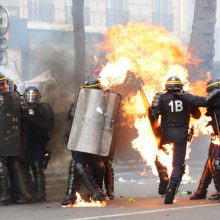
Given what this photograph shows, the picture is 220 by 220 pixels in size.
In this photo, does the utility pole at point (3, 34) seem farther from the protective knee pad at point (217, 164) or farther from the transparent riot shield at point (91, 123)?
the protective knee pad at point (217, 164)

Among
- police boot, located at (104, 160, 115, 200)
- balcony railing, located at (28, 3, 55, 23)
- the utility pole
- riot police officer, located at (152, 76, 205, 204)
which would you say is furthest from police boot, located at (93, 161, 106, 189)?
balcony railing, located at (28, 3, 55, 23)

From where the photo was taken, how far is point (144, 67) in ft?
41.3

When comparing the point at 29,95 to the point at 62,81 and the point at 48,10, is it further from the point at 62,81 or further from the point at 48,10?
the point at 48,10

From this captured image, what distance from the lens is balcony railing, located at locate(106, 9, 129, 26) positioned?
1526 inches

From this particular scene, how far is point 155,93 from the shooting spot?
12523 millimetres

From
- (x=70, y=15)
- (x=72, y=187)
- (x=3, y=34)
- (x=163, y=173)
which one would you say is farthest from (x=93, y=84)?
(x=70, y=15)

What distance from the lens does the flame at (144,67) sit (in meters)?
12.2

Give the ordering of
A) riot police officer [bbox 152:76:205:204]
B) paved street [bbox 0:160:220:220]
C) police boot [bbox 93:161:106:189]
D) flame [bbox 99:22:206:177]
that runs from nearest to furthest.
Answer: paved street [bbox 0:160:220:220]
riot police officer [bbox 152:76:205:204]
police boot [bbox 93:161:106:189]
flame [bbox 99:22:206:177]

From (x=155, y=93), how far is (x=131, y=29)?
1.24m

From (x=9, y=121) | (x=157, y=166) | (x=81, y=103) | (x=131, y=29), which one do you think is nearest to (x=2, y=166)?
(x=9, y=121)

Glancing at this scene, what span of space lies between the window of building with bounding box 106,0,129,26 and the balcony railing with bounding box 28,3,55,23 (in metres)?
3.01

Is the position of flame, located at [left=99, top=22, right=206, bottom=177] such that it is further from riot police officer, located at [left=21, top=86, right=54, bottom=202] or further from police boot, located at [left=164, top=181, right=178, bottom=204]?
riot police officer, located at [left=21, top=86, right=54, bottom=202]

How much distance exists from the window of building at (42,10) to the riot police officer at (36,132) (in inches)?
952

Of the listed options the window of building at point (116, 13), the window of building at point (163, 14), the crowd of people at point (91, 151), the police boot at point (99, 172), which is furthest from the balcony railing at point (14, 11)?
the police boot at point (99, 172)
